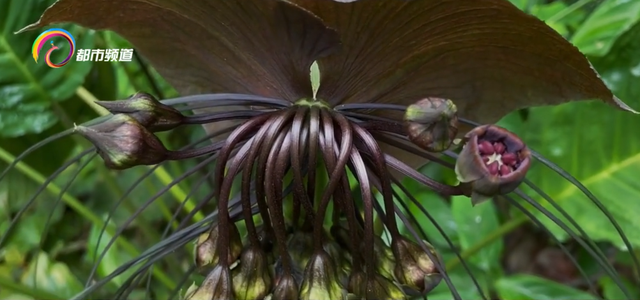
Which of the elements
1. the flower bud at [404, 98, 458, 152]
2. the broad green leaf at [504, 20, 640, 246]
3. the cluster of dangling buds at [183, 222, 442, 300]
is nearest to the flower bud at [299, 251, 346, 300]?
the cluster of dangling buds at [183, 222, 442, 300]

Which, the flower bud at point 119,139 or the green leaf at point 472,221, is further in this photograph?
the green leaf at point 472,221

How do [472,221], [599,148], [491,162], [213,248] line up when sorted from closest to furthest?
[491,162] → [213,248] → [599,148] → [472,221]

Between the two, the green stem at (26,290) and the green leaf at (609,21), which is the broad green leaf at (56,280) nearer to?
the green stem at (26,290)

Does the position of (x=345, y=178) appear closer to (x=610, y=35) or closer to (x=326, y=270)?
(x=326, y=270)

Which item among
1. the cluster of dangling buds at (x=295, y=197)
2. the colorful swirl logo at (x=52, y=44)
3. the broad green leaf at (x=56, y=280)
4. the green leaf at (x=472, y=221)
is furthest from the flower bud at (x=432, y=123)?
the broad green leaf at (x=56, y=280)

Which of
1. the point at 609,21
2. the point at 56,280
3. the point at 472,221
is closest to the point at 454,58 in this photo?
the point at 609,21

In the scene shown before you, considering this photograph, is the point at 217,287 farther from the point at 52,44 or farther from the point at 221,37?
the point at 52,44

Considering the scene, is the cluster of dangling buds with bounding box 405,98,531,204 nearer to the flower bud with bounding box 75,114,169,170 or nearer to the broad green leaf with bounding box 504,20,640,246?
the flower bud with bounding box 75,114,169,170
